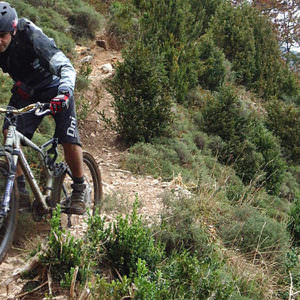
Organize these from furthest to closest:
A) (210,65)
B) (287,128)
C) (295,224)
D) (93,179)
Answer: (287,128), (210,65), (295,224), (93,179)

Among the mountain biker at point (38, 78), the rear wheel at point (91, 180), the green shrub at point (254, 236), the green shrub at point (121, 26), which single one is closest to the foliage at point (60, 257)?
the mountain biker at point (38, 78)

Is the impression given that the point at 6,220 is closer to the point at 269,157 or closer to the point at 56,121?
the point at 56,121

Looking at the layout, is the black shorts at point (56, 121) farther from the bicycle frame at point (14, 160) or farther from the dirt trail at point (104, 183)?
the dirt trail at point (104, 183)

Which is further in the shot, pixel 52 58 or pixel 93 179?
pixel 93 179

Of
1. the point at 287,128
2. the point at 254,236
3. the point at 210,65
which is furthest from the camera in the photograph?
the point at 287,128

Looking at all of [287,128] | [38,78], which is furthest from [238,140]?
[38,78]

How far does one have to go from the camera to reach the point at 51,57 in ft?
9.52

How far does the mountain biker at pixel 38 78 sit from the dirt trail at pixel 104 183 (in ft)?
1.78

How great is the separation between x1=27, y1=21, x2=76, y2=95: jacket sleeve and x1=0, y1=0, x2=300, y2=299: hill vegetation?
103 cm

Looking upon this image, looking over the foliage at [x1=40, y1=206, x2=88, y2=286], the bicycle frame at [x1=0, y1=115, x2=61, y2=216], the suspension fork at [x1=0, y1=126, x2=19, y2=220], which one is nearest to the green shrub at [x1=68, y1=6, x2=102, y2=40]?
the bicycle frame at [x1=0, y1=115, x2=61, y2=216]

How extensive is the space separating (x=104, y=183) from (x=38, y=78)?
3038 mm

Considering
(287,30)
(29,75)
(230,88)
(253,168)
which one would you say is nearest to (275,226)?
(29,75)

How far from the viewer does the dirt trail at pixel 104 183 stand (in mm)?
3128

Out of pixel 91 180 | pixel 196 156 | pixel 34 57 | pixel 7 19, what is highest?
pixel 7 19
